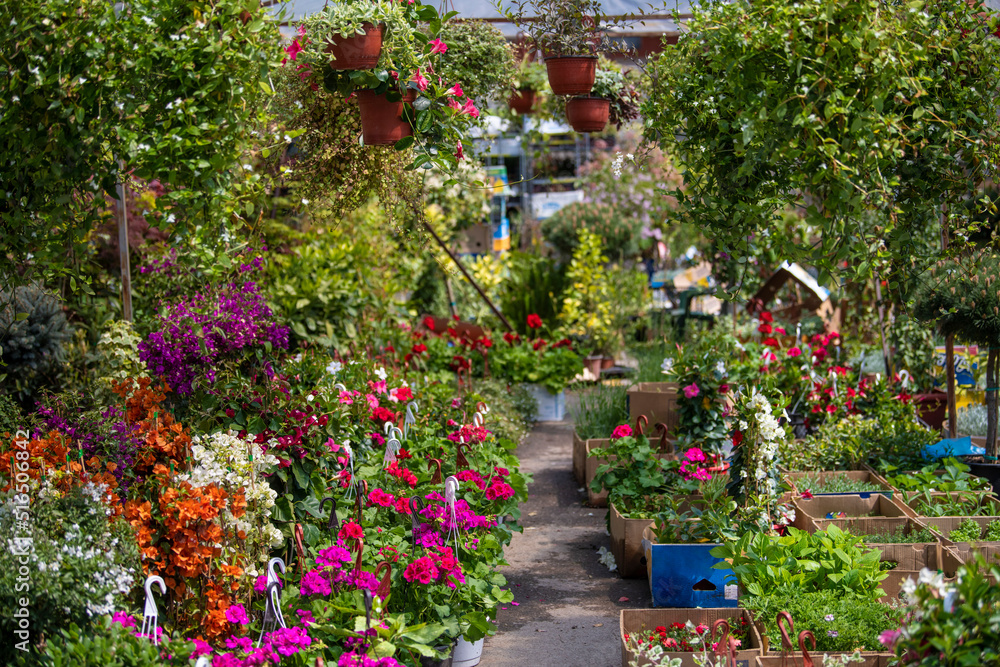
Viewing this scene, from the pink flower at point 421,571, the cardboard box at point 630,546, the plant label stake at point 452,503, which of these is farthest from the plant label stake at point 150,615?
the cardboard box at point 630,546

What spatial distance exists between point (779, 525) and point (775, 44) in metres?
1.88

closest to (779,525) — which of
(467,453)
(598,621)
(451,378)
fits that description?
(598,621)

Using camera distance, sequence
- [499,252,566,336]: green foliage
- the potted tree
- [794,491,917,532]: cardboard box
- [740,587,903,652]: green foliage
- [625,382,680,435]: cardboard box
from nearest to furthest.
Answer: [740,587,903,652]: green foliage < [794,491,917,532]: cardboard box < the potted tree < [625,382,680,435]: cardboard box < [499,252,566,336]: green foliage

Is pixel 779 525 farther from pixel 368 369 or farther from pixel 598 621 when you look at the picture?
pixel 368 369

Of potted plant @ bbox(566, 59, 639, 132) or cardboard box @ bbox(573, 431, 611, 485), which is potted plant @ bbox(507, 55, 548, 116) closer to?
potted plant @ bbox(566, 59, 639, 132)

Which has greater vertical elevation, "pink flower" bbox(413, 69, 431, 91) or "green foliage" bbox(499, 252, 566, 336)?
"pink flower" bbox(413, 69, 431, 91)

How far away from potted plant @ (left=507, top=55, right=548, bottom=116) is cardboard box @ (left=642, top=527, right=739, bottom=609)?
2.93 metres

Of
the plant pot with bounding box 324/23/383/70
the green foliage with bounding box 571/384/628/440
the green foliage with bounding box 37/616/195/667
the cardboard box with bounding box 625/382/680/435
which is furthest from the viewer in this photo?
the green foliage with bounding box 571/384/628/440

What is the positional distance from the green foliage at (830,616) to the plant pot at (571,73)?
247cm

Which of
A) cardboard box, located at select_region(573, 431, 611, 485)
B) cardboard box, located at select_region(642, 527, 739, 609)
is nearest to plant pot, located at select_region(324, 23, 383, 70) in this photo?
cardboard box, located at select_region(642, 527, 739, 609)

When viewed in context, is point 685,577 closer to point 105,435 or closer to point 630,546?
point 630,546

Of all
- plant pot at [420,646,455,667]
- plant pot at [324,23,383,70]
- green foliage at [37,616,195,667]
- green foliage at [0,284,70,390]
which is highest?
plant pot at [324,23,383,70]

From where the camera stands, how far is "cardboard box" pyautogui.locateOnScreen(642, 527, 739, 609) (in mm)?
3115

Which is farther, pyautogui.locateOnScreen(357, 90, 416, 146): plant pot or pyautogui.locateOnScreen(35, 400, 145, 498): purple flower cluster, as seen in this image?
pyautogui.locateOnScreen(357, 90, 416, 146): plant pot
